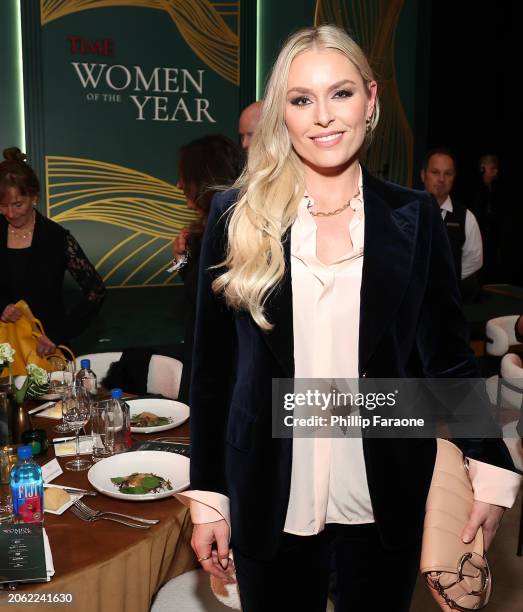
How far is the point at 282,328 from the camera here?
1.31 meters

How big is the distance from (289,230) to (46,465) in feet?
3.98

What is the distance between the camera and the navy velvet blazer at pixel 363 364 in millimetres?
1320

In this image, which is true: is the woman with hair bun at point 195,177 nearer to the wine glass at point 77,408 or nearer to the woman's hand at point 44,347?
the wine glass at point 77,408

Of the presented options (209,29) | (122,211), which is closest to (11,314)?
(122,211)

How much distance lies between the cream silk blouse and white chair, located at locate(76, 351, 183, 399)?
2006 millimetres

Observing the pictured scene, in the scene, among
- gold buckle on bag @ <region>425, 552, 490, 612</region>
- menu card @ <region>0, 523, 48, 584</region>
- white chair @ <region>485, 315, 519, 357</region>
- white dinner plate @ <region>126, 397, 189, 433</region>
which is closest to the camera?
gold buckle on bag @ <region>425, 552, 490, 612</region>

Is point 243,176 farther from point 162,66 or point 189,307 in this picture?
point 162,66

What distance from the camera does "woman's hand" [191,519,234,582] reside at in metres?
1.36

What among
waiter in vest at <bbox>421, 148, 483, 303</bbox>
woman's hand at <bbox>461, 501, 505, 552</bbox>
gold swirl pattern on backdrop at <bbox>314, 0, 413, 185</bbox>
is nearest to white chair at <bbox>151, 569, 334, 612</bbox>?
woman's hand at <bbox>461, 501, 505, 552</bbox>

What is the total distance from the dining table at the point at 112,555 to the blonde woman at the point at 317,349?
1.25ft

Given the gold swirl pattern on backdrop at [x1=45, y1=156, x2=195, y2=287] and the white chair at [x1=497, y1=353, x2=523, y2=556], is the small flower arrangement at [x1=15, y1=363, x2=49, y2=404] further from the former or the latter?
the gold swirl pattern on backdrop at [x1=45, y1=156, x2=195, y2=287]

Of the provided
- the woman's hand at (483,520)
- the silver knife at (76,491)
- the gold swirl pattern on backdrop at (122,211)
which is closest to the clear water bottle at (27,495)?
the silver knife at (76,491)

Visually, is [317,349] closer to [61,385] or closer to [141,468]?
[141,468]

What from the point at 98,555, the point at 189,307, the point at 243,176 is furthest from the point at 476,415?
the point at 189,307
